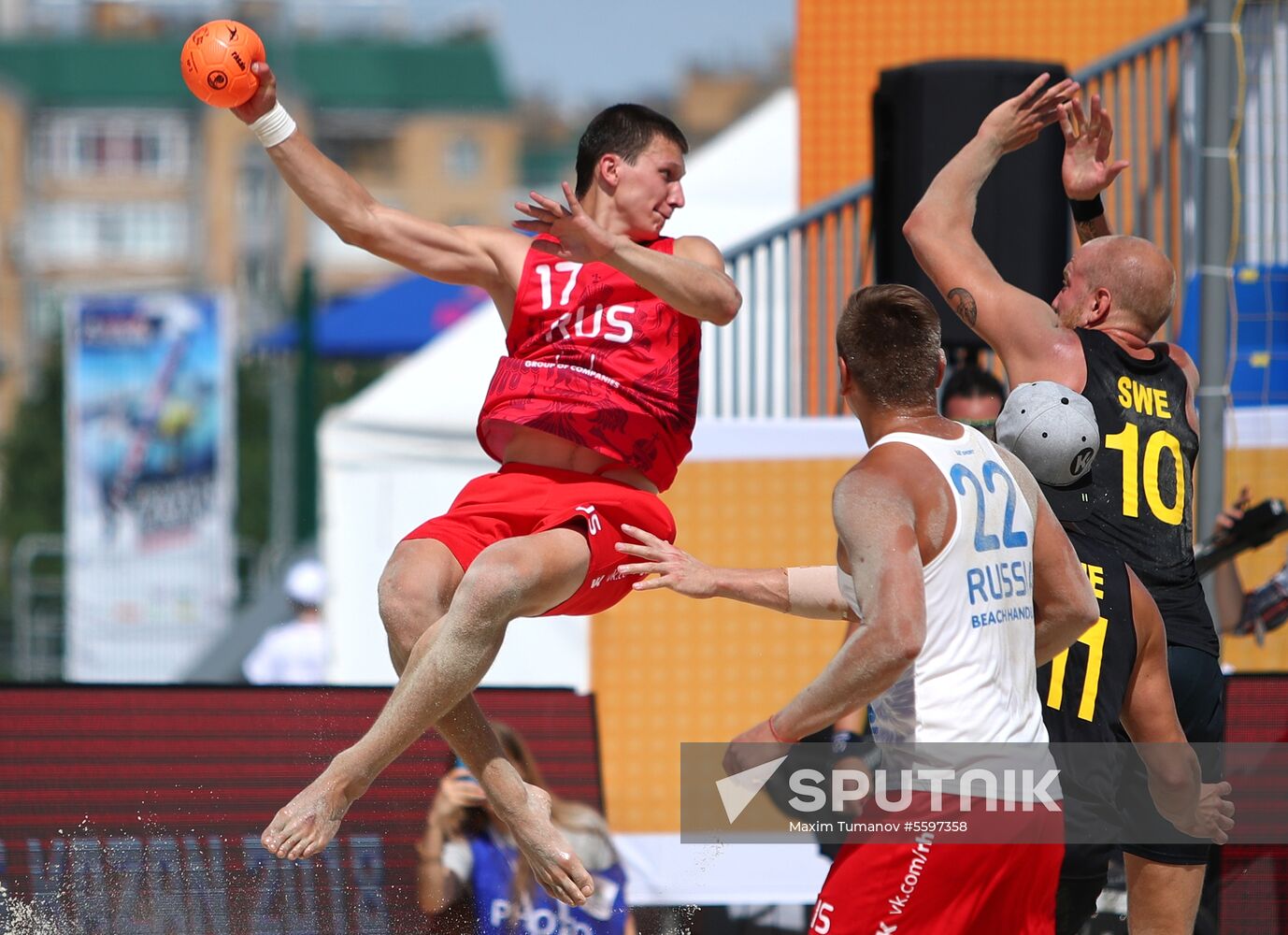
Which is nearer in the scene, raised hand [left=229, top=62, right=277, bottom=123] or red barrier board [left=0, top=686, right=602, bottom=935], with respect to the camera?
raised hand [left=229, top=62, right=277, bottom=123]

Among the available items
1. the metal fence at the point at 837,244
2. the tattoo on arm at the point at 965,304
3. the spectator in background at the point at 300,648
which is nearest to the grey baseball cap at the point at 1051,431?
the tattoo on arm at the point at 965,304

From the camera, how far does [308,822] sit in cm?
448

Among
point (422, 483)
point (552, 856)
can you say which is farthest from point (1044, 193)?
point (422, 483)

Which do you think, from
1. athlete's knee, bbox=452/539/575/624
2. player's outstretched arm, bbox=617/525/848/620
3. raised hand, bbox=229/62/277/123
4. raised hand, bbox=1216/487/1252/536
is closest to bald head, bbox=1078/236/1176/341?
player's outstretched arm, bbox=617/525/848/620

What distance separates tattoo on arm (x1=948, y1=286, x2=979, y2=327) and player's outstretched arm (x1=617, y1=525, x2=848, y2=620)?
0.85m

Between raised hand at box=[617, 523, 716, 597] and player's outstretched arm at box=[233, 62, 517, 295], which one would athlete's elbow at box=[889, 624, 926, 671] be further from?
player's outstretched arm at box=[233, 62, 517, 295]

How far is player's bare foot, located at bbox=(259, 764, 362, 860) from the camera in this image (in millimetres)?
4453

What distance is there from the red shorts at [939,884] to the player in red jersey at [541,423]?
1.14 m

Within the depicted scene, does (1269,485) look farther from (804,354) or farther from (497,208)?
(497,208)

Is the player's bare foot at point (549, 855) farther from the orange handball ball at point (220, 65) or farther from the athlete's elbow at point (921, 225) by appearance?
the orange handball ball at point (220, 65)

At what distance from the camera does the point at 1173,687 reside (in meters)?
4.88

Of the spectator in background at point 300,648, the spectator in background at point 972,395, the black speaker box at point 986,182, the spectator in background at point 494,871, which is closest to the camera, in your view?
Result: the spectator in background at point 494,871

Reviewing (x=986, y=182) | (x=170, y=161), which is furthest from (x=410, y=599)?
(x=170, y=161)

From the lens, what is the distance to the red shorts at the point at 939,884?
12.0 ft
